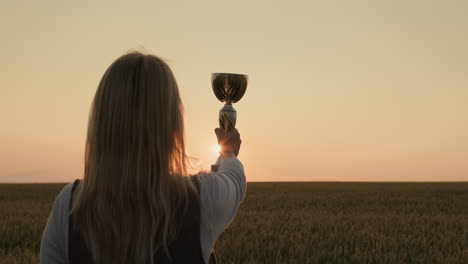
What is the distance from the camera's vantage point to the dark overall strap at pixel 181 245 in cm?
221

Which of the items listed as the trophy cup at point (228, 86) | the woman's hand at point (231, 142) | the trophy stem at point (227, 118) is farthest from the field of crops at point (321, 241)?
the woman's hand at point (231, 142)

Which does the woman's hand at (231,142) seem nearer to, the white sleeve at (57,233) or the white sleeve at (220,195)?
the white sleeve at (220,195)

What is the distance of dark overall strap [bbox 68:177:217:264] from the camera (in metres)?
2.21

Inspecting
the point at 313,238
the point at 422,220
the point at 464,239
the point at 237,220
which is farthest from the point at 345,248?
the point at 422,220

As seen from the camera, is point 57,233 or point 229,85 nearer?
point 57,233

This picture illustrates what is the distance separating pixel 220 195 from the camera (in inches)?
89.0

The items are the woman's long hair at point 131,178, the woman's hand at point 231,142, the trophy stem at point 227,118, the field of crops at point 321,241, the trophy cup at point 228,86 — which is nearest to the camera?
the woman's long hair at point 131,178

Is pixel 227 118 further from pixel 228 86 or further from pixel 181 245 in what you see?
pixel 181 245

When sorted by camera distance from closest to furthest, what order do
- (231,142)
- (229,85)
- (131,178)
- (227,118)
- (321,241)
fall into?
(131,178)
(231,142)
(227,118)
(229,85)
(321,241)

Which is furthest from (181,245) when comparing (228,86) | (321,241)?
(321,241)

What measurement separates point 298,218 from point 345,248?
368 centimetres

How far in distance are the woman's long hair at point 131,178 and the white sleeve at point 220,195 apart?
0.08m

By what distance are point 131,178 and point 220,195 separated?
39 centimetres

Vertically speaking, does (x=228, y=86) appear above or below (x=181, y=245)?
above
